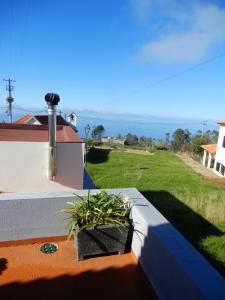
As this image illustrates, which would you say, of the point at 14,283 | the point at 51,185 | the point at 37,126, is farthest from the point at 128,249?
the point at 37,126

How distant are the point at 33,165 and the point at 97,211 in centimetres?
236

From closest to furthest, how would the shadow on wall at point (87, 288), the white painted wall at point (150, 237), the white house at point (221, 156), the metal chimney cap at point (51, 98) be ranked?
the white painted wall at point (150, 237)
the shadow on wall at point (87, 288)
the metal chimney cap at point (51, 98)
the white house at point (221, 156)

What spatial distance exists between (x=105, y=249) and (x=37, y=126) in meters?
3.90

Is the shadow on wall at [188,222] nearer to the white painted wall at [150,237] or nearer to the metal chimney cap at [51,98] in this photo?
the white painted wall at [150,237]

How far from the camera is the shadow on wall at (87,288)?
→ 2.63 meters

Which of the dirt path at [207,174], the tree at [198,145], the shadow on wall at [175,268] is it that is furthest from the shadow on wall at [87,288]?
the tree at [198,145]

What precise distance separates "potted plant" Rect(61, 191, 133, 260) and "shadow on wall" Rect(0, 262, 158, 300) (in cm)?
35

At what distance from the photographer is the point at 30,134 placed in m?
5.55

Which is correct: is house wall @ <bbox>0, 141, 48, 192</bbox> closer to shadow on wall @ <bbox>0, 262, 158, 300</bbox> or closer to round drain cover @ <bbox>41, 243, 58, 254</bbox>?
round drain cover @ <bbox>41, 243, 58, 254</bbox>

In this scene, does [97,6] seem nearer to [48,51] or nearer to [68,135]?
[68,135]

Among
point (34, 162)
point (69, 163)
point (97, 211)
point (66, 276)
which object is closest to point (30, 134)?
point (34, 162)

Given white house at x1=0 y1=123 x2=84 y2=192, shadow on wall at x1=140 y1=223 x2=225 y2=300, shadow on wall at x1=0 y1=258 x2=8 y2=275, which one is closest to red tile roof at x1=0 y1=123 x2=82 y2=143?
white house at x1=0 y1=123 x2=84 y2=192

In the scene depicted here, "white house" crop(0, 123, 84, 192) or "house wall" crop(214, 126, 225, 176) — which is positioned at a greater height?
"white house" crop(0, 123, 84, 192)

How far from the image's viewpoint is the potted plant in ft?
10.5
